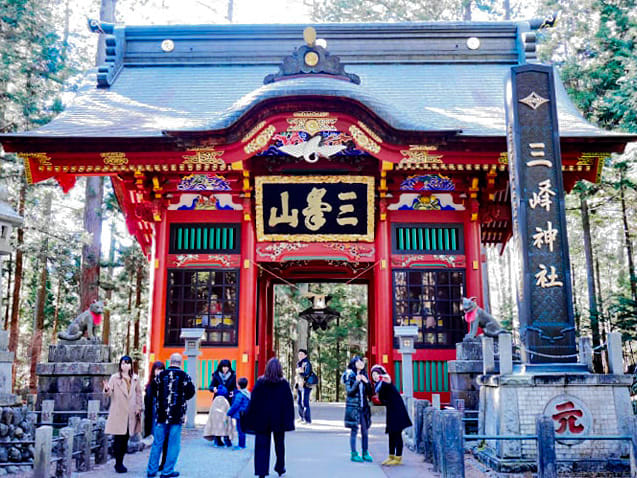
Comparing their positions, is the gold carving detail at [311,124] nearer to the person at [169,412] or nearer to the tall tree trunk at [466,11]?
the person at [169,412]

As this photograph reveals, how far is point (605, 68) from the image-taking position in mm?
17250

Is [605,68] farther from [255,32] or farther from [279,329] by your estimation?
[279,329]

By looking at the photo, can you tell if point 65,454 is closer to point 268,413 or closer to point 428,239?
point 268,413

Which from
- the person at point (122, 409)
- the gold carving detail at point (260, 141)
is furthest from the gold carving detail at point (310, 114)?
the person at point (122, 409)

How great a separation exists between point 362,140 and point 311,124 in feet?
3.58

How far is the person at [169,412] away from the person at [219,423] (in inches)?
72.9

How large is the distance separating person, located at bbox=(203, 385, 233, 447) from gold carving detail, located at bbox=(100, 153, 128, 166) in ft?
19.0

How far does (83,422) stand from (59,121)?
8052 millimetres

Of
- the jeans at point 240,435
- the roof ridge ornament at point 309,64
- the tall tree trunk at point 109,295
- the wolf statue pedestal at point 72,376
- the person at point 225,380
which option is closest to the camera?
the jeans at point 240,435

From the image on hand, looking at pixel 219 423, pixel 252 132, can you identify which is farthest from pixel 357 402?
pixel 252 132

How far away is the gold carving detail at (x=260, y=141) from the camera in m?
12.0

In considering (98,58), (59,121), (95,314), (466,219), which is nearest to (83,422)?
(95,314)

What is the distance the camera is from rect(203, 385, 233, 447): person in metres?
8.55

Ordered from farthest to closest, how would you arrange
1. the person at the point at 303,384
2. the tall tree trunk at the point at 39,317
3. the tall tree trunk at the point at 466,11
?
the tall tree trunk at the point at 466,11, the tall tree trunk at the point at 39,317, the person at the point at 303,384
